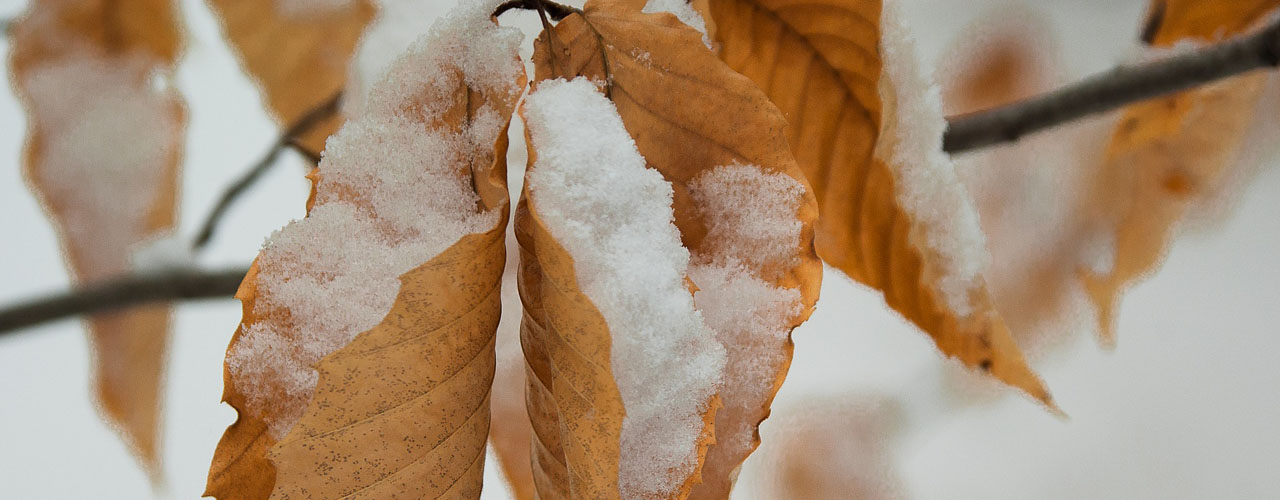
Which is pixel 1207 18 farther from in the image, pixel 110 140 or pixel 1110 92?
pixel 110 140

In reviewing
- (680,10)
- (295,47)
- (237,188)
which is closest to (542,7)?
(680,10)

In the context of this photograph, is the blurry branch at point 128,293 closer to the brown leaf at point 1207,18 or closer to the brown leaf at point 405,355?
the brown leaf at point 405,355

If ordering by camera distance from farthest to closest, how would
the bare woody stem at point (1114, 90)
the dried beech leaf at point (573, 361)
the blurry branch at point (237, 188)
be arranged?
1. the blurry branch at point (237, 188)
2. the bare woody stem at point (1114, 90)
3. the dried beech leaf at point (573, 361)

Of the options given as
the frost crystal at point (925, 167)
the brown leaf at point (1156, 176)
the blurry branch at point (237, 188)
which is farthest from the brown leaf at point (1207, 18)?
the blurry branch at point (237, 188)

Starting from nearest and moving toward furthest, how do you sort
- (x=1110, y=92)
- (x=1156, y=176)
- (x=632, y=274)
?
(x=632, y=274)
(x=1110, y=92)
(x=1156, y=176)

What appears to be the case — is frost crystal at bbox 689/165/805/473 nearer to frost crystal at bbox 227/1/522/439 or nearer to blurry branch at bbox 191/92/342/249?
frost crystal at bbox 227/1/522/439

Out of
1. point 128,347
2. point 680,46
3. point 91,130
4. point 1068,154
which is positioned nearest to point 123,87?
point 91,130
